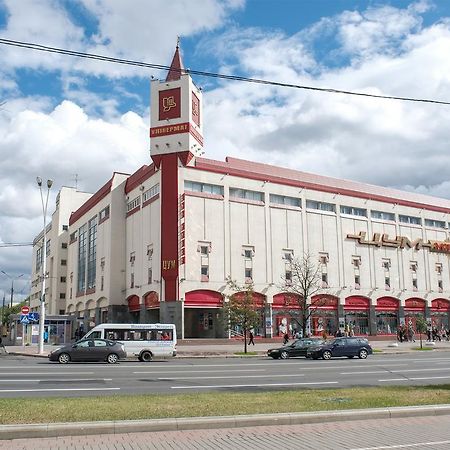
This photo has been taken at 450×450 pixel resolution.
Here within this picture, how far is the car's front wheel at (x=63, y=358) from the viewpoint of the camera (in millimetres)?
27984

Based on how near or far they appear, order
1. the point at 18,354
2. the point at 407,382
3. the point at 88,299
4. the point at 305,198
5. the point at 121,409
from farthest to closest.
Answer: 1. the point at 88,299
2. the point at 305,198
3. the point at 18,354
4. the point at 407,382
5. the point at 121,409

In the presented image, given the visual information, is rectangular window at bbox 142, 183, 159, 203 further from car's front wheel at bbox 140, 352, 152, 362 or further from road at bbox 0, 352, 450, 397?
road at bbox 0, 352, 450, 397

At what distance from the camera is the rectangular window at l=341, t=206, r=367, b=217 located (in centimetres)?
6228

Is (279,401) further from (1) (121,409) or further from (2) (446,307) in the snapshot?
(2) (446,307)

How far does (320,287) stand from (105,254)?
2415cm

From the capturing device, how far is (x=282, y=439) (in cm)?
929

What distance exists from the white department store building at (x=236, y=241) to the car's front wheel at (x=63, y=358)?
17.9m

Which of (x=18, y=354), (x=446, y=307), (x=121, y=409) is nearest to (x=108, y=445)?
(x=121, y=409)

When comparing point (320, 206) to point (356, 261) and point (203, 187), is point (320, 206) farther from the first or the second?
point (203, 187)

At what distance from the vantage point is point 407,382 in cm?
1900

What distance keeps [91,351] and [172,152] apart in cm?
2596

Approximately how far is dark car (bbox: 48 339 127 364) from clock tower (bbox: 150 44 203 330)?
61.6 ft

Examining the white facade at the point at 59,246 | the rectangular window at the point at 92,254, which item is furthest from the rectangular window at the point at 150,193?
the white facade at the point at 59,246

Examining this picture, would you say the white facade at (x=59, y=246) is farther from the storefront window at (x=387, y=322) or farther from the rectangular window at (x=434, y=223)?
the rectangular window at (x=434, y=223)
